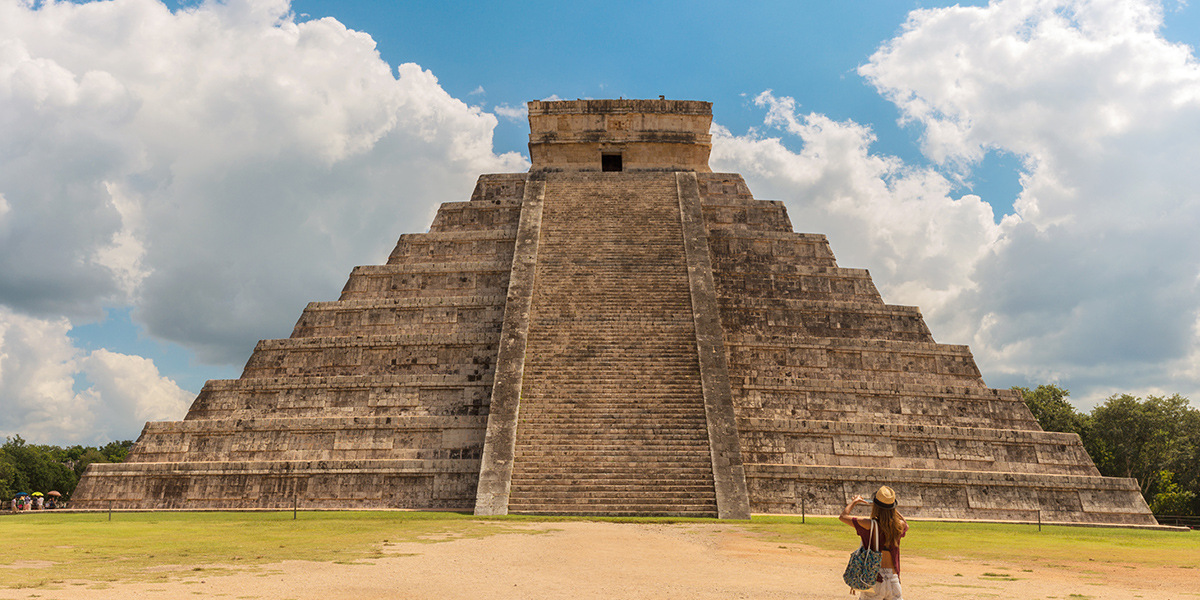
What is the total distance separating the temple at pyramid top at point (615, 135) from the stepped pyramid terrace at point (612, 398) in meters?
2.85

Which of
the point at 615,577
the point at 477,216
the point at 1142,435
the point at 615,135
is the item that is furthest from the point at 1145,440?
the point at 615,577

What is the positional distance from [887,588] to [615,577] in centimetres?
274

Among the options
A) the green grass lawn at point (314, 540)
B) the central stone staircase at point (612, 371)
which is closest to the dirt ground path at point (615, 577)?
the green grass lawn at point (314, 540)

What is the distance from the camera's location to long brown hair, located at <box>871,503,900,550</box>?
17.2 feet

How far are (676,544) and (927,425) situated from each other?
30.4 feet

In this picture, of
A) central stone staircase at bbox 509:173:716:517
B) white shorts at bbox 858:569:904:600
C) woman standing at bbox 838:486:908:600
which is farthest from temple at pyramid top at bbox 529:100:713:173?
white shorts at bbox 858:569:904:600

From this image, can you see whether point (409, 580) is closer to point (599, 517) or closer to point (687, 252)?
point (599, 517)

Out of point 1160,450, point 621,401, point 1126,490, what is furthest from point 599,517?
point 1160,450

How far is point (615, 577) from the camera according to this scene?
23.6 feet

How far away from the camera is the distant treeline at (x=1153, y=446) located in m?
25.5

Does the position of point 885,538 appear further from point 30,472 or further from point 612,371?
point 30,472

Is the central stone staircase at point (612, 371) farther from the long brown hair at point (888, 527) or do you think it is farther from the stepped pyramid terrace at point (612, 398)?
the long brown hair at point (888, 527)

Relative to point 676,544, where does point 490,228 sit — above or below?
above

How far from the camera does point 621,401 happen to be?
51.2ft
